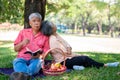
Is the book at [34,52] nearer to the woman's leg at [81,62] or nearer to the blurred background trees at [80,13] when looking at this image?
the woman's leg at [81,62]

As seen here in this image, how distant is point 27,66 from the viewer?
6176 mm

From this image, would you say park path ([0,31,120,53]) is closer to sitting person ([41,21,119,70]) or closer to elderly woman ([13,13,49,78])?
sitting person ([41,21,119,70])

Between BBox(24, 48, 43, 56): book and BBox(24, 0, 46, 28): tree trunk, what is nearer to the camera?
BBox(24, 48, 43, 56): book

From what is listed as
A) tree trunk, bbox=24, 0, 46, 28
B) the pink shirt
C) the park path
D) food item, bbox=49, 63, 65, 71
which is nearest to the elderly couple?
the pink shirt

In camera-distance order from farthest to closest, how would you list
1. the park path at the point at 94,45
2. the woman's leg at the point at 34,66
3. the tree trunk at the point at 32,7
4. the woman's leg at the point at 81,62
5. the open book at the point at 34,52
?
the park path at the point at 94,45 < the tree trunk at the point at 32,7 < the woman's leg at the point at 81,62 < the open book at the point at 34,52 < the woman's leg at the point at 34,66

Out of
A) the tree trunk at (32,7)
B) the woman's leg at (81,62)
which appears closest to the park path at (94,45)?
the tree trunk at (32,7)

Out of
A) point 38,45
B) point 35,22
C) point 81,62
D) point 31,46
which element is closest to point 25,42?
point 31,46

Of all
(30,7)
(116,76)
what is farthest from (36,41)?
(30,7)

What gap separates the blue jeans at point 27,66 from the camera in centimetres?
604

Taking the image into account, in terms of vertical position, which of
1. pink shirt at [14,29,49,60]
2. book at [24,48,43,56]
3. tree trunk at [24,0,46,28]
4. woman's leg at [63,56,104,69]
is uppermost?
tree trunk at [24,0,46,28]

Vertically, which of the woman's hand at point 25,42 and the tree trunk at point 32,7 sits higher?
the tree trunk at point 32,7

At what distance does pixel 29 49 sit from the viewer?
6.39 metres

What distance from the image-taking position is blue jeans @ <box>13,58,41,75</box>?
6.04 m

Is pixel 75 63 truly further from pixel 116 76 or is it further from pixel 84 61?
pixel 116 76
